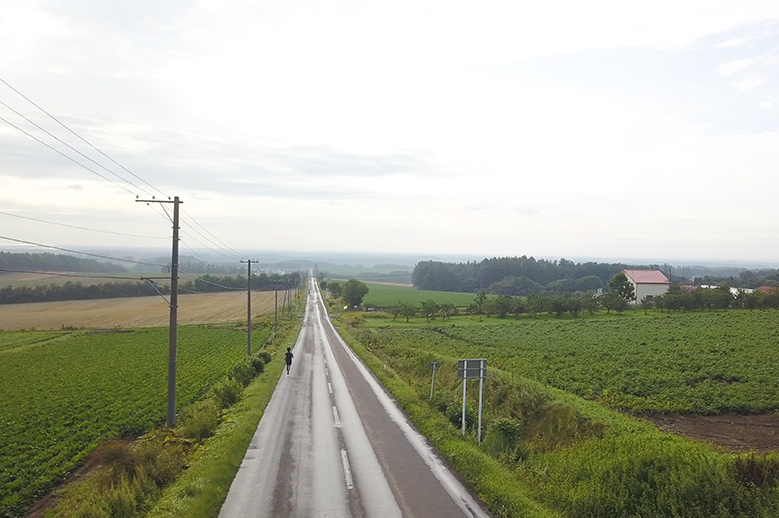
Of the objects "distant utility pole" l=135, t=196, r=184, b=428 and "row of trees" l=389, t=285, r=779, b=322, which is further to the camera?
"row of trees" l=389, t=285, r=779, b=322

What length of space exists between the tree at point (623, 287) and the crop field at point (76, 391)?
255 feet

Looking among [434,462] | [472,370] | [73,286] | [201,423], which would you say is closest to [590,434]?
[472,370]

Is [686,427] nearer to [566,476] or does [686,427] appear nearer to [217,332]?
[566,476]

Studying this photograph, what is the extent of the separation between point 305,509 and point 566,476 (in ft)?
21.9

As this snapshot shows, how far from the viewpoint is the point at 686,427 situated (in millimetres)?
21969

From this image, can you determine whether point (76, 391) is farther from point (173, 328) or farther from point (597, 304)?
point (597, 304)

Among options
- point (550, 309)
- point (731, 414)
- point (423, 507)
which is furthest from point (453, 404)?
point (550, 309)

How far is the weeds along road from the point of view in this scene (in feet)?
41.4

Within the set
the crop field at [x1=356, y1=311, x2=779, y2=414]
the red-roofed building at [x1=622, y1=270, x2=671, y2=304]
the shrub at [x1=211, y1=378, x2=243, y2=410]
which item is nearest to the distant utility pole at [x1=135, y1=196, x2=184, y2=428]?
the shrub at [x1=211, y1=378, x2=243, y2=410]

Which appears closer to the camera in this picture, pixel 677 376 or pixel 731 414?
pixel 731 414

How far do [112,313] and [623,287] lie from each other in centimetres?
9754

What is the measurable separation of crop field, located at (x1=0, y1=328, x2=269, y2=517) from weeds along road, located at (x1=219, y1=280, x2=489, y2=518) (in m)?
6.77

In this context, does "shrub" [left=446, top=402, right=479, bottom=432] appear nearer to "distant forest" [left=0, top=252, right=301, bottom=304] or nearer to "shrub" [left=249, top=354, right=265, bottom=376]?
"shrub" [left=249, top=354, right=265, bottom=376]

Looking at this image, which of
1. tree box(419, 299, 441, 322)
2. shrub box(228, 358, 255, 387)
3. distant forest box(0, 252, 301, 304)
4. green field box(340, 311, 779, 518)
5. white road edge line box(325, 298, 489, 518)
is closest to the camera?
green field box(340, 311, 779, 518)
